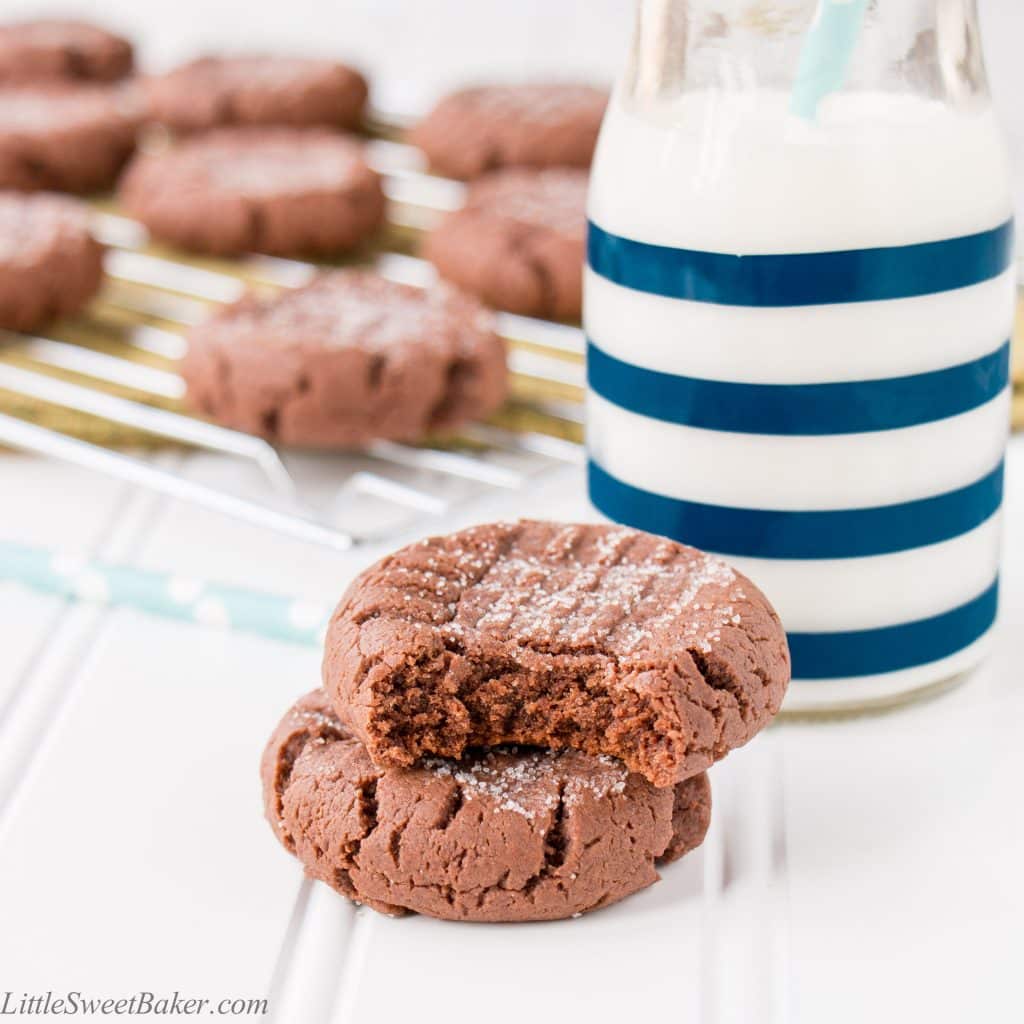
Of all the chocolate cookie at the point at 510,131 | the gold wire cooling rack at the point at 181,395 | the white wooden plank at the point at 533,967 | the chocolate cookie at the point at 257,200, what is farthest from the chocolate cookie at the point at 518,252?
the white wooden plank at the point at 533,967

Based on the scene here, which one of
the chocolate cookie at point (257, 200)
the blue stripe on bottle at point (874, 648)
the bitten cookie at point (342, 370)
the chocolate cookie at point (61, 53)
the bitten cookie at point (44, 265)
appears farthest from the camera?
the chocolate cookie at point (61, 53)

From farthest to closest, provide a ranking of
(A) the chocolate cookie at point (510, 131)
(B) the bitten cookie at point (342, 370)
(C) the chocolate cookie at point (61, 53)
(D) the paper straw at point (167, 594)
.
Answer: (C) the chocolate cookie at point (61, 53) → (A) the chocolate cookie at point (510, 131) → (B) the bitten cookie at point (342, 370) → (D) the paper straw at point (167, 594)

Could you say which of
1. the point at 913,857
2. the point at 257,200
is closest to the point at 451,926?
the point at 913,857

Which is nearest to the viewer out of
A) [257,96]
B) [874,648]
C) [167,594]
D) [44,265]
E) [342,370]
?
[874,648]

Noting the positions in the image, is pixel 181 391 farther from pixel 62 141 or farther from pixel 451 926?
pixel 451 926

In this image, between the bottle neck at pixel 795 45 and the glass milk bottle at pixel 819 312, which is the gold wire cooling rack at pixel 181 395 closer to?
the glass milk bottle at pixel 819 312
